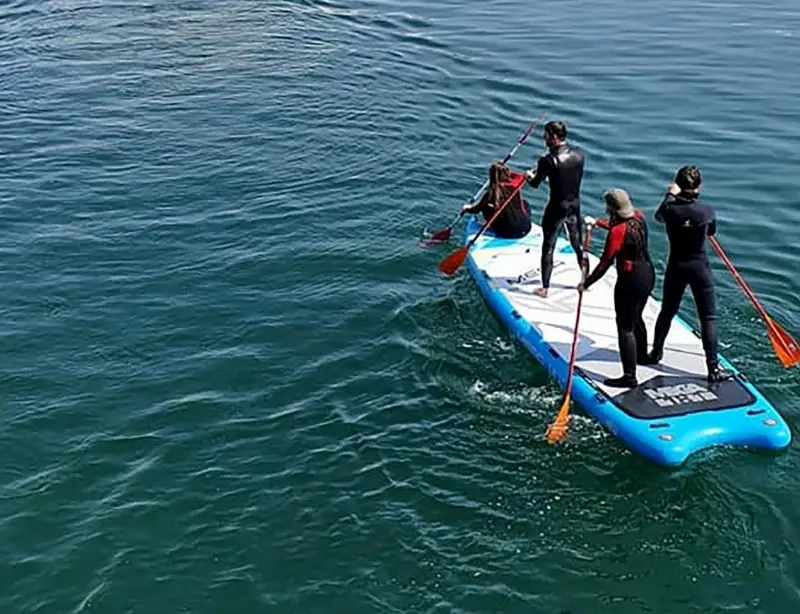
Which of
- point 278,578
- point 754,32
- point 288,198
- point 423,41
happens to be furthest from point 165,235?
point 754,32

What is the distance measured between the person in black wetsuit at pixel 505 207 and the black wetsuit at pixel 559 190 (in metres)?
1.65

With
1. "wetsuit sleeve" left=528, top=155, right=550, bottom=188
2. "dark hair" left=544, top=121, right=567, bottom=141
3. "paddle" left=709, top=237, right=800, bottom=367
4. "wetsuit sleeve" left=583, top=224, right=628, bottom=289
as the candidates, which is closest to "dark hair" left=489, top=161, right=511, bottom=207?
"wetsuit sleeve" left=528, top=155, right=550, bottom=188

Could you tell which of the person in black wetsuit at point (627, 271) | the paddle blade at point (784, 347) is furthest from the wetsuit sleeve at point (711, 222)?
the paddle blade at point (784, 347)

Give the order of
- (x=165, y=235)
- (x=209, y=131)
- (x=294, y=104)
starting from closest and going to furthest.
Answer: (x=165, y=235)
(x=209, y=131)
(x=294, y=104)

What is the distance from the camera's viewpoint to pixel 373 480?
1180cm

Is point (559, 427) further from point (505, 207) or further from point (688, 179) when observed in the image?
point (505, 207)

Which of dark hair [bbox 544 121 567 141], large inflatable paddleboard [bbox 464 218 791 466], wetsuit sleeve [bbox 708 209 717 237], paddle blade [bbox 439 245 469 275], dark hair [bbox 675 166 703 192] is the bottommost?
large inflatable paddleboard [bbox 464 218 791 466]

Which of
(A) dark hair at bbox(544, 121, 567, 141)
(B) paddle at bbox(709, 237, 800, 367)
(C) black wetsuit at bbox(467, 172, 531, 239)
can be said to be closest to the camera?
(B) paddle at bbox(709, 237, 800, 367)

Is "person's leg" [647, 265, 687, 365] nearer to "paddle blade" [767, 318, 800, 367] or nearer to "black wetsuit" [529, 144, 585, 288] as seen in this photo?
"paddle blade" [767, 318, 800, 367]

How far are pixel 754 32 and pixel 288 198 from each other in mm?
17063

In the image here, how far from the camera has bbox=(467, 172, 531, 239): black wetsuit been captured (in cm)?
1662

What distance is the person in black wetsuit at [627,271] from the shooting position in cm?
1184

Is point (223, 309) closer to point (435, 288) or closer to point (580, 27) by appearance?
point (435, 288)

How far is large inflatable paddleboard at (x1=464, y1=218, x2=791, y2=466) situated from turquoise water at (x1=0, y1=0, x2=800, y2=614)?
349mm
